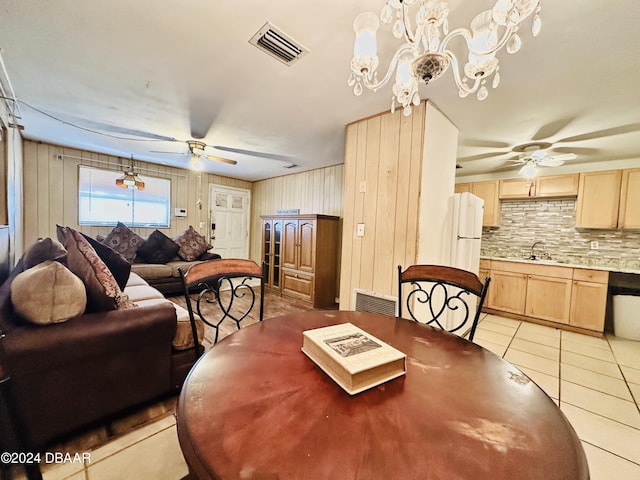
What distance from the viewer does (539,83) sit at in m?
1.88

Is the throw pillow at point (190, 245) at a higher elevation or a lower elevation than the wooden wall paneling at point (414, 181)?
lower

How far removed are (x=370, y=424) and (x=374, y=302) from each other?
200cm

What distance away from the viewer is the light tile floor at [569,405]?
3.97 feet

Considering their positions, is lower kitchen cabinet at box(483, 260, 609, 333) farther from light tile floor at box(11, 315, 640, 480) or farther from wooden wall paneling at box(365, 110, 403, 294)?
wooden wall paneling at box(365, 110, 403, 294)

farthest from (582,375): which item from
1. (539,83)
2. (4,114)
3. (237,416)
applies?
(4,114)

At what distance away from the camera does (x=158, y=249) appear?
442 centimetres

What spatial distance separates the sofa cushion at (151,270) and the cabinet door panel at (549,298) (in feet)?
18.0

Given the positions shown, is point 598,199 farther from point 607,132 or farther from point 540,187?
point 607,132

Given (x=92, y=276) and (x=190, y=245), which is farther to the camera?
(x=190, y=245)

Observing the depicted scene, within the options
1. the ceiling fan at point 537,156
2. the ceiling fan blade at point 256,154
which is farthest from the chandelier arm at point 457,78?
the ceiling fan blade at point 256,154

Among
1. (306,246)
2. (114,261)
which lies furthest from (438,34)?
(306,246)

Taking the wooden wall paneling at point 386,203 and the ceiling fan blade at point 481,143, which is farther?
the ceiling fan blade at point 481,143

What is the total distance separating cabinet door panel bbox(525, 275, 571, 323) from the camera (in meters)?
3.23

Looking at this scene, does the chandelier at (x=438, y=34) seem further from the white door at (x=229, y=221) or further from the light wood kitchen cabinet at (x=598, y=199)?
the white door at (x=229, y=221)
